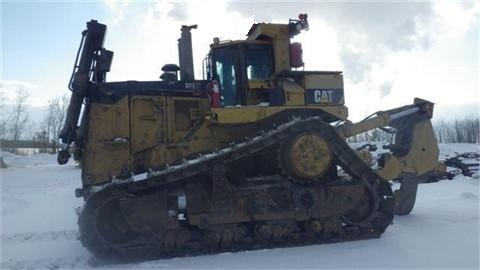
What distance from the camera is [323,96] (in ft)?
24.2

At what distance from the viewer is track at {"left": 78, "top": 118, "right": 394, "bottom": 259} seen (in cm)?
610

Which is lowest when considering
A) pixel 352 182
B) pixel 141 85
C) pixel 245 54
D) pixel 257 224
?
pixel 257 224

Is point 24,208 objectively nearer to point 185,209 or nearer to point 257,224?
point 185,209

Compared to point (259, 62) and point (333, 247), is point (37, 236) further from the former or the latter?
point (333, 247)

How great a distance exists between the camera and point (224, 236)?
6.31 m

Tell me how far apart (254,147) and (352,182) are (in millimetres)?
1752

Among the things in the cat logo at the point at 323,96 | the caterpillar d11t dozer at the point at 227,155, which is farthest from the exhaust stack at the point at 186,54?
the cat logo at the point at 323,96

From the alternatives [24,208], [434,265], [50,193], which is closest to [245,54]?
[434,265]

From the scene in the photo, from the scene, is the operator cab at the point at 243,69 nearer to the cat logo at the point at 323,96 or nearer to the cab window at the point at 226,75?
the cab window at the point at 226,75

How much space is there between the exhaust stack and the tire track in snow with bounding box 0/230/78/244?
11.4ft

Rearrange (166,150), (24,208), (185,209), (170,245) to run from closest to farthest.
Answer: (170,245) → (185,209) → (166,150) → (24,208)

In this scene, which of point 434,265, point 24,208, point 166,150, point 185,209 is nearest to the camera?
point 434,265

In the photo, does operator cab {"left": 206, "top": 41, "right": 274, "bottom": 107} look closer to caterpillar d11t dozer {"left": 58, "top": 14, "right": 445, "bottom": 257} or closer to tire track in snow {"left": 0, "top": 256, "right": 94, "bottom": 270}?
caterpillar d11t dozer {"left": 58, "top": 14, "right": 445, "bottom": 257}

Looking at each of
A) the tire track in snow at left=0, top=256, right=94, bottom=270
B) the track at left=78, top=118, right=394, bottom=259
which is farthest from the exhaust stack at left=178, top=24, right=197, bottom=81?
the tire track in snow at left=0, top=256, right=94, bottom=270
